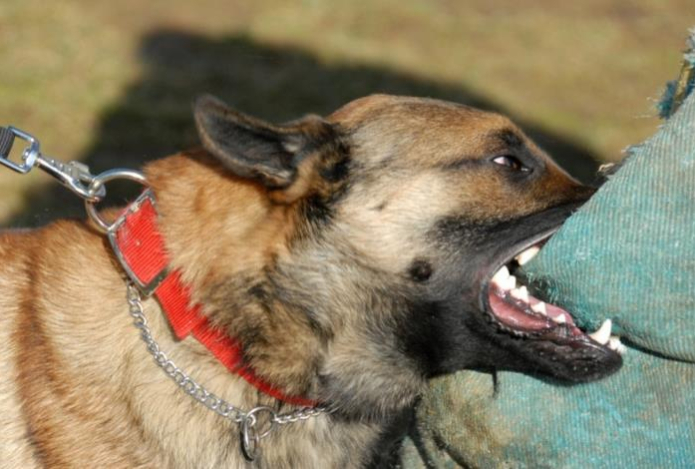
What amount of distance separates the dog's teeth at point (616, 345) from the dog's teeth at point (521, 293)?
0.91 ft

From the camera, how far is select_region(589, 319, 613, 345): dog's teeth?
9.50 ft

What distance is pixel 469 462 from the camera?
314 cm

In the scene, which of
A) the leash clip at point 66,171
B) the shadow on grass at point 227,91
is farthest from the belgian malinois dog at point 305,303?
the shadow on grass at point 227,91

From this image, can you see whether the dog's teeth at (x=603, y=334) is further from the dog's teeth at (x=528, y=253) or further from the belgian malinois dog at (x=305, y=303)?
the dog's teeth at (x=528, y=253)

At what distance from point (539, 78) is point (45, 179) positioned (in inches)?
196

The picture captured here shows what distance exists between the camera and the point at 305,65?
9102mm

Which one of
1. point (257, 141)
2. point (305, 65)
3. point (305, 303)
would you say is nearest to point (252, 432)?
point (305, 303)

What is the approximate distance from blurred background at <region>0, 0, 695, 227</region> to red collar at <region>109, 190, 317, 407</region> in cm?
328

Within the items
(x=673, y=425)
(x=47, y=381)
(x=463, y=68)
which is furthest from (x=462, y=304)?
(x=463, y=68)

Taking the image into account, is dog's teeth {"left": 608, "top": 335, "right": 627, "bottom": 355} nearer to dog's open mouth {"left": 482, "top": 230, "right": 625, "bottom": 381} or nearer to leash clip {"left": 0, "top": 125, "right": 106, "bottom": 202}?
dog's open mouth {"left": 482, "top": 230, "right": 625, "bottom": 381}

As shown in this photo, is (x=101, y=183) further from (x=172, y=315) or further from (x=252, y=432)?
(x=252, y=432)

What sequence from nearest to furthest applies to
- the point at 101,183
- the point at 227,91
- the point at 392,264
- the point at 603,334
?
the point at 603,334
the point at 392,264
the point at 101,183
the point at 227,91

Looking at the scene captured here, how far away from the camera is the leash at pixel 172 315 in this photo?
2.98 m

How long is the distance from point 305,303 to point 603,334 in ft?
2.89
